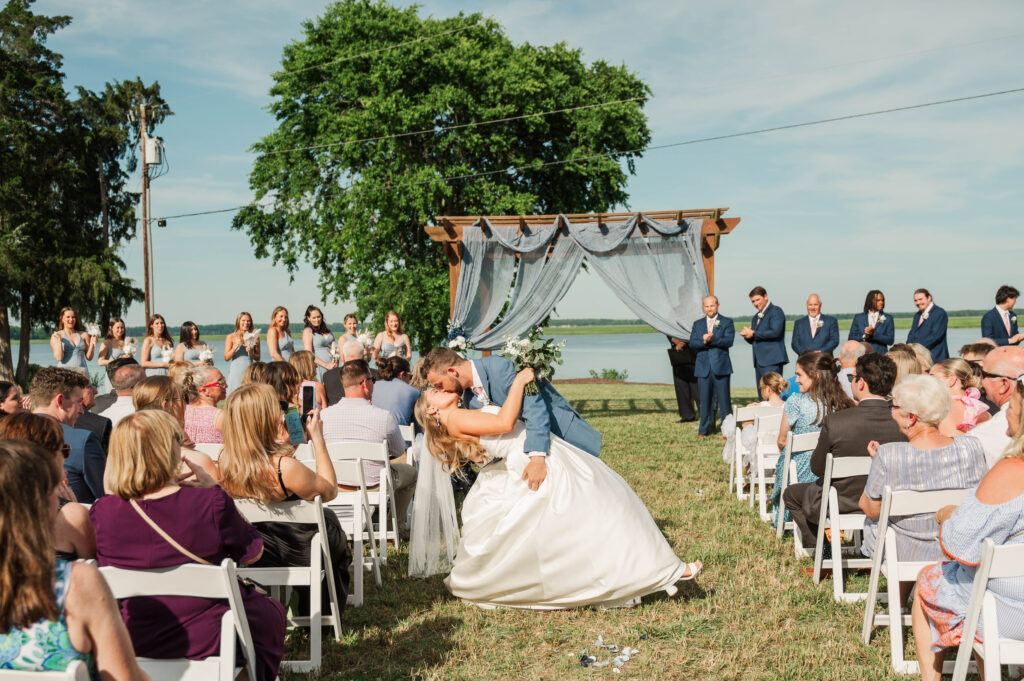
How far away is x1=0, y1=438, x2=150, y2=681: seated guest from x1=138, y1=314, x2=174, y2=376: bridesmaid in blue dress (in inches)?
350

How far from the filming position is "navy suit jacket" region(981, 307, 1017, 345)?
11.0m

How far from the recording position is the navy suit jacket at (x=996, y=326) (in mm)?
10953

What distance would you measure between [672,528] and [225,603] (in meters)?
4.23

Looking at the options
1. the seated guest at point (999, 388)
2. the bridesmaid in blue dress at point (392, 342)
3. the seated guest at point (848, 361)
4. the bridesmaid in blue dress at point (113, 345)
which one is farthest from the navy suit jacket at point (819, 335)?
the bridesmaid in blue dress at point (113, 345)

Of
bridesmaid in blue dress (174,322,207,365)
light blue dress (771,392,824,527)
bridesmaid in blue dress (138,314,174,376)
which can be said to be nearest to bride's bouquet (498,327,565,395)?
light blue dress (771,392,824,527)

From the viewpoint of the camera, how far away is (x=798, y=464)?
5750 mm

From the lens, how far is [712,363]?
1193cm

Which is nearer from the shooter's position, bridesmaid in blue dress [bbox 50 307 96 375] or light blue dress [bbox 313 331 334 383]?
bridesmaid in blue dress [bbox 50 307 96 375]

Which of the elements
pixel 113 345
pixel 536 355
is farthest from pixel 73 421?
pixel 113 345

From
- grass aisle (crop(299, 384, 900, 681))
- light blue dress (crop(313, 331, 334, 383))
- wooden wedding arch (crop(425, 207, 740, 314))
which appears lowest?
grass aisle (crop(299, 384, 900, 681))

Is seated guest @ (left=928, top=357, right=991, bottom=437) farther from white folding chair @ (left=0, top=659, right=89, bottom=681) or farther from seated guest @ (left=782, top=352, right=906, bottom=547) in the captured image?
white folding chair @ (left=0, top=659, right=89, bottom=681)

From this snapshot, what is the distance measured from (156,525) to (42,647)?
865 millimetres

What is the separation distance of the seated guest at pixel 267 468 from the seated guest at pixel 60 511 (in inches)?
30.3

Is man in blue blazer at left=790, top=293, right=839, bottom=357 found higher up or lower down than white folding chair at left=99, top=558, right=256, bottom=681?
higher up
